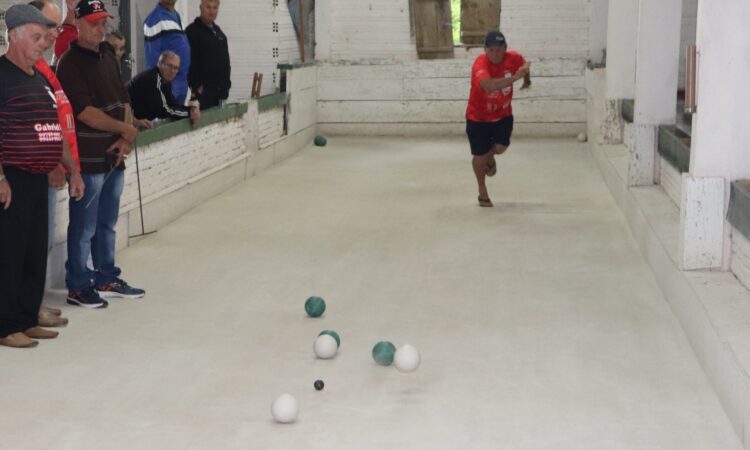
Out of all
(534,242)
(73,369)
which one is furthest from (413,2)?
(73,369)

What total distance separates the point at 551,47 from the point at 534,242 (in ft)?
28.7

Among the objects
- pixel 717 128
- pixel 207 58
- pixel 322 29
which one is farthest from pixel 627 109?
pixel 322 29

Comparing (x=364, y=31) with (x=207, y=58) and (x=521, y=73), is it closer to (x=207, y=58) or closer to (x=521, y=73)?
(x=207, y=58)

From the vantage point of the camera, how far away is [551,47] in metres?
17.1

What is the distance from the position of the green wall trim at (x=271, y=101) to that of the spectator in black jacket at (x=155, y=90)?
389 centimetres

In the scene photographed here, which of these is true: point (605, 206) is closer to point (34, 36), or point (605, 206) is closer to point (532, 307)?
point (532, 307)

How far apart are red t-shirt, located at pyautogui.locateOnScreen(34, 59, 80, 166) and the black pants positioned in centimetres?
40

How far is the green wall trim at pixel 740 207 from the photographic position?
6024mm

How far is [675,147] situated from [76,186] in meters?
4.71

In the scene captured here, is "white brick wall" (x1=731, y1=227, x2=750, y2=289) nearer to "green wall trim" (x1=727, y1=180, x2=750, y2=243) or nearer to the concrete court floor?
"green wall trim" (x1=727, y1=180, x2=750, y2=243)

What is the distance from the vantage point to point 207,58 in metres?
11.6

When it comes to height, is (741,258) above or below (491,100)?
below

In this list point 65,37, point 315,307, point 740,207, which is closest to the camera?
point 740,207

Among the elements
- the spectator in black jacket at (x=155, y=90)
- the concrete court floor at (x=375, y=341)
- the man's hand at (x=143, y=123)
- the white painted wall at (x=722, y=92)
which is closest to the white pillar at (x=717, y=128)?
the white painted wall at (x=722, y=92)
